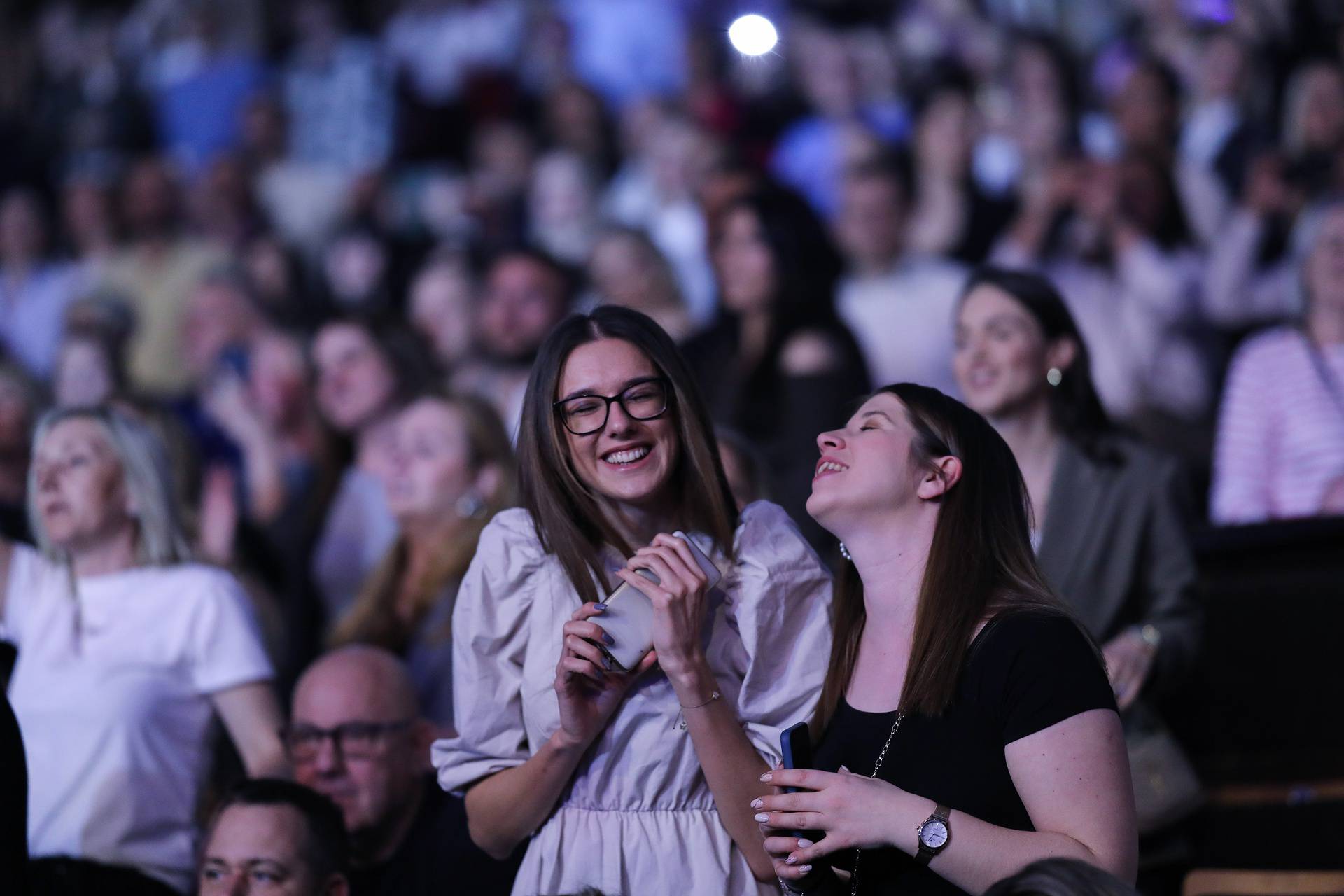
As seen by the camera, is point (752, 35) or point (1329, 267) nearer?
point (752, 35)

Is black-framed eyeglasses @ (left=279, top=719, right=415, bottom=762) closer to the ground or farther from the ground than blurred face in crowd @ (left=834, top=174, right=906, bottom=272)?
closer to the ground

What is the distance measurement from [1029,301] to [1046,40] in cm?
310

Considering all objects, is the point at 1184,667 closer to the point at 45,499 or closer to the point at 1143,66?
the point at 45,499

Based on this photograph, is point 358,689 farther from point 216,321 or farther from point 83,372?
point 216,321

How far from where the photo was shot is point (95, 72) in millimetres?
8758

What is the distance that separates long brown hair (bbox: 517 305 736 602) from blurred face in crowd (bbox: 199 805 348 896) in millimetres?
807

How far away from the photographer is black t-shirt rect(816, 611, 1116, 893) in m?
2.05

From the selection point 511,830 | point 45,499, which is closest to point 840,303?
point 45,499

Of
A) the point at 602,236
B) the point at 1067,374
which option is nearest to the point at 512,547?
the point at 1067,374

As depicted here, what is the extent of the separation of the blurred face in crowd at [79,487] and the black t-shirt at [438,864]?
35.8 inches

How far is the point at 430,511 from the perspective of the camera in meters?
4.00

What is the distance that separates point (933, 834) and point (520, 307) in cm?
369

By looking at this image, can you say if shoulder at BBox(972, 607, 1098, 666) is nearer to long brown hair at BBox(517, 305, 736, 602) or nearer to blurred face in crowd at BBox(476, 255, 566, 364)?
long brown hair at BBox(517, 305, 736, 602)

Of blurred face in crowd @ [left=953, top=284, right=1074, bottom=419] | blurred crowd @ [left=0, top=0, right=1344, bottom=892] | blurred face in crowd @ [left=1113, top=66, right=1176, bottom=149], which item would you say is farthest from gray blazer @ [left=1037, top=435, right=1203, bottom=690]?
blurred face in crowd @ [left=1113, top=66, right=1176, bottom=149]
